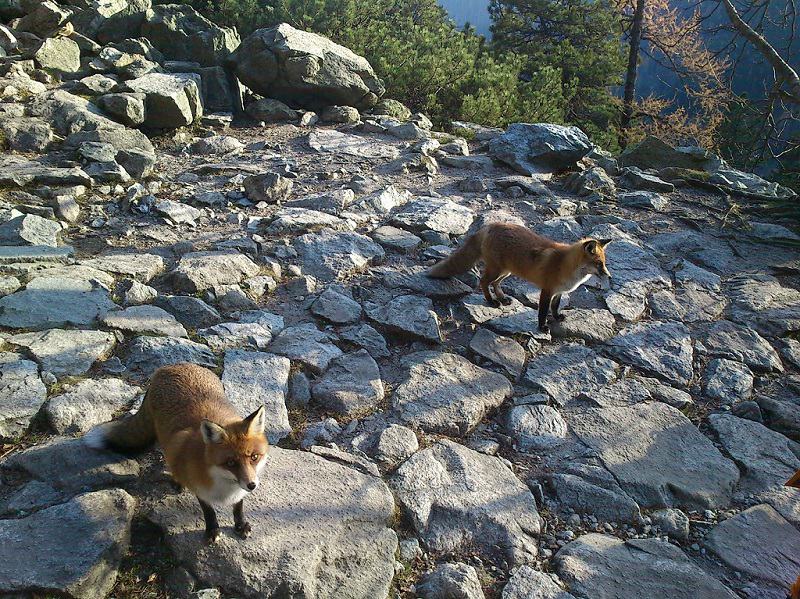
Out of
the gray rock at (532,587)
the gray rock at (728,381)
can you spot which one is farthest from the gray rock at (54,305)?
the gray rock at (728,381)

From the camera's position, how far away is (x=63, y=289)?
519cm

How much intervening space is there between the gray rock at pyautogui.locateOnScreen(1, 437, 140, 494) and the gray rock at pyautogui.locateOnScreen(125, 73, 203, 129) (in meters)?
7.39

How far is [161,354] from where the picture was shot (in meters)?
4.67

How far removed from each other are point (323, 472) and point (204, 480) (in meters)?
1.00

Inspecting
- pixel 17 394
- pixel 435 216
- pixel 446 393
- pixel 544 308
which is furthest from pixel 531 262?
pixel 17 394

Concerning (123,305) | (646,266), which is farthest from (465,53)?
(123,305)

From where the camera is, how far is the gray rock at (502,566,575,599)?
3533 mm

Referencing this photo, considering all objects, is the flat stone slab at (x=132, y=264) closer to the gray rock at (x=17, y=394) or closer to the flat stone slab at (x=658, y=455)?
the gray rock at (x=17, y=394)

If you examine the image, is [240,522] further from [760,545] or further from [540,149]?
[540,149]

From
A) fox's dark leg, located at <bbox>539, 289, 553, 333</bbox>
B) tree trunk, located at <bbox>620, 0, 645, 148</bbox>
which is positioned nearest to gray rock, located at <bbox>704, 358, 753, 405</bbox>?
fox's dark leg, located at <bbox>539, 289, 553, 333</bbox>

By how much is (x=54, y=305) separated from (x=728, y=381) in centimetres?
642

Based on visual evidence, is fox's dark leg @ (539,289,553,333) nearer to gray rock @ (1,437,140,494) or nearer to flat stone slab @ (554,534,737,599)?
flat stone slab @ (554,534,737,599)

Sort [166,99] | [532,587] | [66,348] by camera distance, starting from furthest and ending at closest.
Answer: [166,99], [66,348], [532,587]

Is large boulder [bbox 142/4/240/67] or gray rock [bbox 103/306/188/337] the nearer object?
gray rock [bbox 103/306/188/337]
